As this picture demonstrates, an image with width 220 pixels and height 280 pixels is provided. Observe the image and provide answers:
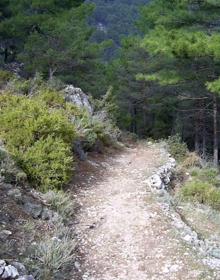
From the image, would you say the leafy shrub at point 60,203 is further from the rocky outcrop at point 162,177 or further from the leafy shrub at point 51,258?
the rocky outcrop at point 162,177

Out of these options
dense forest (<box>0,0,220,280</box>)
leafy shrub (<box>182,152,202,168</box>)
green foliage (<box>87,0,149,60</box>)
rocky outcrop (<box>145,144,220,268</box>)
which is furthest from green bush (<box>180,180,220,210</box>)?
green foliage (<box>87,0,149,60</box>)

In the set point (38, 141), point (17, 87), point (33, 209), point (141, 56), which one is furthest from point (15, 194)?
point (141, 56)

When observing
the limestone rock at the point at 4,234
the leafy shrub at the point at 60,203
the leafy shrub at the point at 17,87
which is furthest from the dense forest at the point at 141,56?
the limestone rock at the point at 4,234

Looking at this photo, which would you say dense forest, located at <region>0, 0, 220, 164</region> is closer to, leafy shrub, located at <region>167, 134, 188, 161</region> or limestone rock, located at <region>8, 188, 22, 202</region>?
leafy shrub, located at <region>167, 134, 188, 161</region>

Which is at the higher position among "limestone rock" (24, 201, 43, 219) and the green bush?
"limestone rock" (24, 201, 43, 219)

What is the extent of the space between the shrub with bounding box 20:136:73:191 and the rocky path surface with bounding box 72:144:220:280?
492 millimetres

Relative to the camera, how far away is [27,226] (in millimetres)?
5289

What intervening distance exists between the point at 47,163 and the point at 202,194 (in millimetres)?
2989

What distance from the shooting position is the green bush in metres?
7.86

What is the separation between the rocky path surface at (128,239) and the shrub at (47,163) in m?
0.49

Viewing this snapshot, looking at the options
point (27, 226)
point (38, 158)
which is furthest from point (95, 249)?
point (38, 158)

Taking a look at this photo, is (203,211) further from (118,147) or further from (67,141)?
(118,147)

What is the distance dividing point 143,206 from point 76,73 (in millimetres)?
10148

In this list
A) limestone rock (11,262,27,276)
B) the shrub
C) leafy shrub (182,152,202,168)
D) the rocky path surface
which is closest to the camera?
limestone rock (11,262,27,276)
